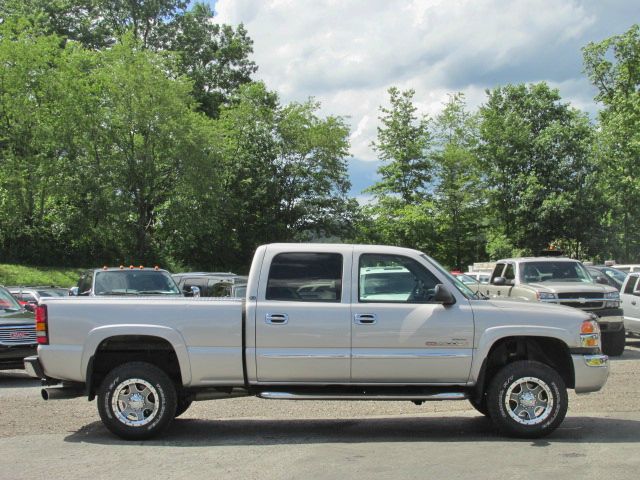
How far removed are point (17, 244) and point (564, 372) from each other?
33685 mm

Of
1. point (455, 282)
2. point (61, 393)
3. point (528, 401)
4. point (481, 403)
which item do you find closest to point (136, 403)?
point (61, 393)

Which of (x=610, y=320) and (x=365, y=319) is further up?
(x=365, y=319)

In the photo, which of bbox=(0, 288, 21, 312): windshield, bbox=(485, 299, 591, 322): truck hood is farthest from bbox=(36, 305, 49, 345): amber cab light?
bbox=(0, 288, 21, 312): windshield

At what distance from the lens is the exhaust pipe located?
7676 mm

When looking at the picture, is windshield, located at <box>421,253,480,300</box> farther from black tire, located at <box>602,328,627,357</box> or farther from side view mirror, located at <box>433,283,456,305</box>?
black tire, located at <box>602,328,627,357</box>

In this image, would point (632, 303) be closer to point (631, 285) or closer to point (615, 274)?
point (631, 285)

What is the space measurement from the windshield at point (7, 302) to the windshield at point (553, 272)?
1003 centimetres

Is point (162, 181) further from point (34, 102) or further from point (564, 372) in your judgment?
point (564, 372)

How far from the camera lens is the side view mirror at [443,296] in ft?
24.3

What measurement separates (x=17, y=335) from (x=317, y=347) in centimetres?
691

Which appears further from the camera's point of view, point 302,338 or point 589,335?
point 589,335

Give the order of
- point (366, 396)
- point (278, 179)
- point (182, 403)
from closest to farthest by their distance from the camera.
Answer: point (366, 396)
point (182, 403)
point (278, 179)

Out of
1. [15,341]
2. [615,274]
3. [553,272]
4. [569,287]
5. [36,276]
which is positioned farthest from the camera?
[36,276]

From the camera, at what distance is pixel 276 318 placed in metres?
7.42
